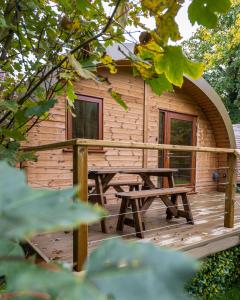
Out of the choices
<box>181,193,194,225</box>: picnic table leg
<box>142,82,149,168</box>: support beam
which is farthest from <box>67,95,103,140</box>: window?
<box>181,193,194,225</box>: picnic table leg

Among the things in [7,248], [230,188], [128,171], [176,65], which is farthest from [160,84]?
[230,188]

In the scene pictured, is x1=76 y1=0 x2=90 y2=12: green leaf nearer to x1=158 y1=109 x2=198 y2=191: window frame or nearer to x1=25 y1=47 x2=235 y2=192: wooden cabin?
x1=25 y1=47 x2=235 y2=192: wooden cabin

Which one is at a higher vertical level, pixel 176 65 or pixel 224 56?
pixel 224 56

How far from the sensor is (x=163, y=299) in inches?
9.0

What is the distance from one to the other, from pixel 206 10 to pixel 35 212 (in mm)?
888

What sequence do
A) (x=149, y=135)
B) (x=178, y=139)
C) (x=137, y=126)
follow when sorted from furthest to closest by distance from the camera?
(x=178, y=139) → (x=149, y=135) → (x=137, y=126)

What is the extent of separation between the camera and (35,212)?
0.23 meters

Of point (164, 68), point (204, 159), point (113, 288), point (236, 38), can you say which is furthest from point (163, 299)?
point (236, 38)

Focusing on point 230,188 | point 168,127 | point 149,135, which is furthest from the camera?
point 168,127

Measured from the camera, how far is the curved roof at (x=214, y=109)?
6.88 meters

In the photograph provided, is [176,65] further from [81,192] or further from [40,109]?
[81,192]

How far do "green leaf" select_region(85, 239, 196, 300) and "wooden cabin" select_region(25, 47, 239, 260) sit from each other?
276cm

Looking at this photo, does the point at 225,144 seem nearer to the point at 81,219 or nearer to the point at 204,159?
the point at 204,159

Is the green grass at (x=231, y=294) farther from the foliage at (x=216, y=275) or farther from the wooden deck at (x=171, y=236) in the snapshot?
the wooden deck at (x=171, y=236)
